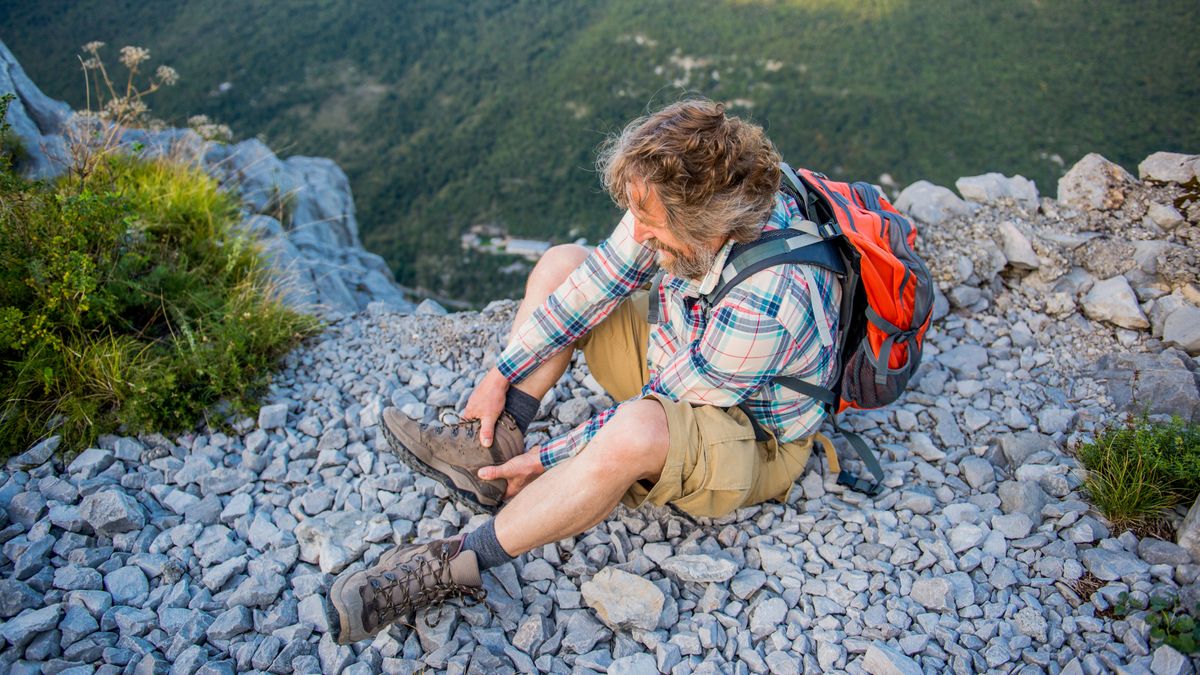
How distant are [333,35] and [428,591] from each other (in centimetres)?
4880

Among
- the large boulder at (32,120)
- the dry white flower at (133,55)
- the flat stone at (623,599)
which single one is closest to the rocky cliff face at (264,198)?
the large boulder at (32,120)

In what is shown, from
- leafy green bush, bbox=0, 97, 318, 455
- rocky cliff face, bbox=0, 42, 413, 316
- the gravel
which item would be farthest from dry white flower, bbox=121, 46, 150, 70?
the gravel

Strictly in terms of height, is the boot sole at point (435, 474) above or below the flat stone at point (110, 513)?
above

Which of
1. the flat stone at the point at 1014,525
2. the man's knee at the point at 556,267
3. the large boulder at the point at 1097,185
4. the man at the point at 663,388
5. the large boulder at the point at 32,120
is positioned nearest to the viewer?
the man at the point at 663,388

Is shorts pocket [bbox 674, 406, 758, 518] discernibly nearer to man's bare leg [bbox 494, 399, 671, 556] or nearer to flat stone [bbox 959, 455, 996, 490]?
man's bare leg [bbox 494, 399, 671, 556]

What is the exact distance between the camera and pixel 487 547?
7.78 ft

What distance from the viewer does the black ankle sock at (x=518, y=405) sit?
288 cm

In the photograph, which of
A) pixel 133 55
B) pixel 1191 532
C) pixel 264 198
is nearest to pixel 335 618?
pixel 1191 532

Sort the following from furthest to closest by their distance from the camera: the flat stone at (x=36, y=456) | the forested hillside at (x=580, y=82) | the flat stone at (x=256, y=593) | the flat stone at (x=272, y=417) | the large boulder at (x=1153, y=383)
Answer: the forested hillside at (x=580, y=82) → the flat stone at (x=272, y=417) → the large boulder at (x=1153, y=383) → the flat stone at (x=36, y=456) → the flat stone at (x=256, y=593)

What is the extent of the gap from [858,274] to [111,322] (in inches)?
149

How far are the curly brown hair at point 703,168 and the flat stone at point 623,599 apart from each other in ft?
4.23

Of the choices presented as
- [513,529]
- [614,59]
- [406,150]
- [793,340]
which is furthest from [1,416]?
[614,59]

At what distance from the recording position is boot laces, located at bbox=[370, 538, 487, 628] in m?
2.31

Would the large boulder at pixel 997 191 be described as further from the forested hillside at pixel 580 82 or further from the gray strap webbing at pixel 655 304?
the forested hillside at pixel 580 82
